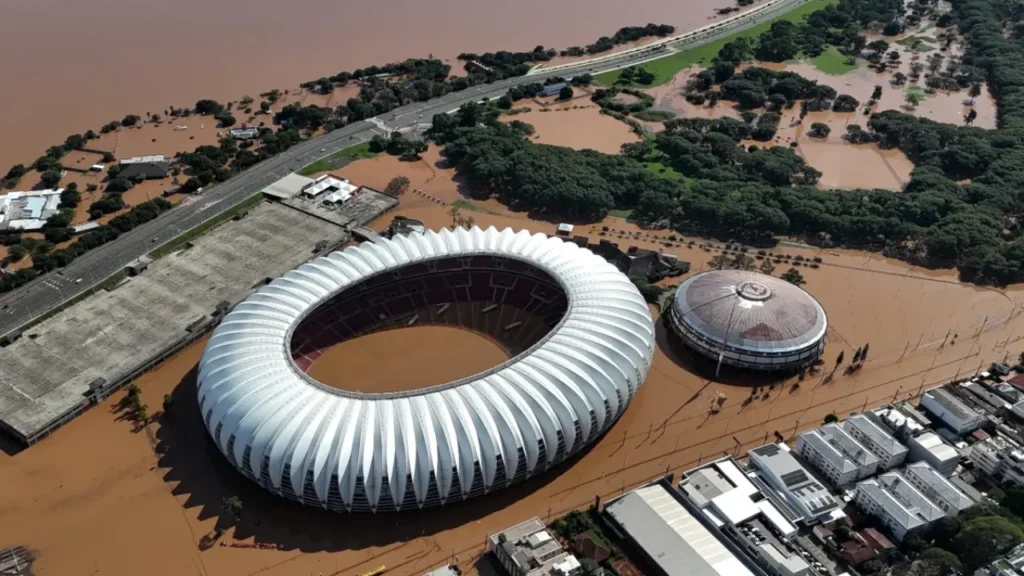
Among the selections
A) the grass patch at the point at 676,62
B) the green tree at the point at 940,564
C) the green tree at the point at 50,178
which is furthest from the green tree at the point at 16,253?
the green tree at the point at 940,564

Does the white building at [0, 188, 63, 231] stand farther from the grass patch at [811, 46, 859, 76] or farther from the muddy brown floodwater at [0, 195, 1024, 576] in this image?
the grass patch at [811, 46, 859, 76]

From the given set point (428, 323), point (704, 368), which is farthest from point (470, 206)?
point (704, 368)

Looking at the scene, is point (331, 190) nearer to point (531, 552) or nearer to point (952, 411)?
point (531, 552)

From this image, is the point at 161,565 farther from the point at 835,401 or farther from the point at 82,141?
the point at 82,141

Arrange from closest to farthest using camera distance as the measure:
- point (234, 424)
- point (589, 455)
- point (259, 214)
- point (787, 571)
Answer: point (787, 571), point (234, 424), point (589, 455), point (259, 214)

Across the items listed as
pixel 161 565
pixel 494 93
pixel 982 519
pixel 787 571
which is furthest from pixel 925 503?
pixel 494 93

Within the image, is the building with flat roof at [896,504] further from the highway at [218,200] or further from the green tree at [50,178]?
the green tree at [50,178]

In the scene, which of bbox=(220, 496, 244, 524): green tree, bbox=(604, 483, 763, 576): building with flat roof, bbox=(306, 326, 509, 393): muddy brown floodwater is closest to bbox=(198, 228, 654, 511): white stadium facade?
bbox=(306, 326, 509, 393): muddy brown floodwater
